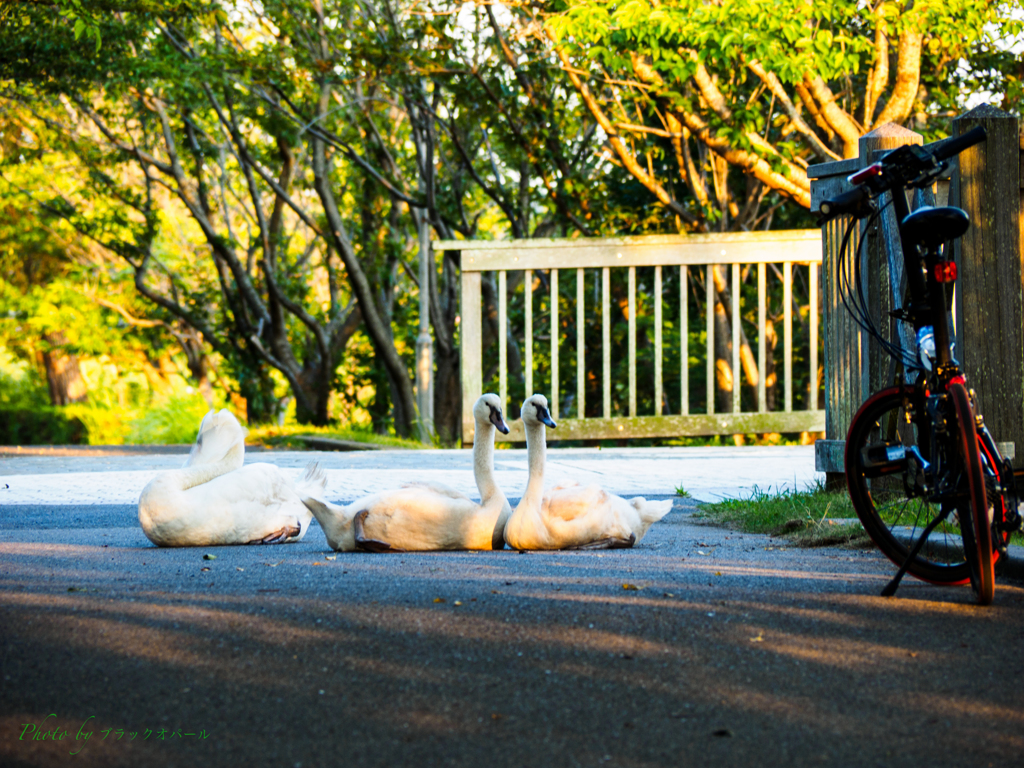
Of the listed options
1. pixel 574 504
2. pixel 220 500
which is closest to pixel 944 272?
pixel 574 504

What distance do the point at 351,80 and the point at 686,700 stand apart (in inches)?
438

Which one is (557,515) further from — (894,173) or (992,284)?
(992,284)

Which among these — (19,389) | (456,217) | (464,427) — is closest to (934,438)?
(464,427)

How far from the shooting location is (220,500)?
4.84 m

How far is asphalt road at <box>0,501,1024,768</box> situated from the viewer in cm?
216

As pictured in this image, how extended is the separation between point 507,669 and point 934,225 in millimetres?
1990

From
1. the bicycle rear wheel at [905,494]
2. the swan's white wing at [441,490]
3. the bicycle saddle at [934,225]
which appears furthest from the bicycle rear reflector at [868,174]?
the swan's white wing at [441,490]

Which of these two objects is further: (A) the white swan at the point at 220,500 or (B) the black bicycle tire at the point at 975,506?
(A) the white swan at the point at 220,500

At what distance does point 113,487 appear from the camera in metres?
7.76

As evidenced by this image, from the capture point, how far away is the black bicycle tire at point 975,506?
3.10 m

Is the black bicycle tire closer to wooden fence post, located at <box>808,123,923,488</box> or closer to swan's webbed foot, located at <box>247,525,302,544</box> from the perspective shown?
wooden fence post, located at <box>808,123,923,488</box>

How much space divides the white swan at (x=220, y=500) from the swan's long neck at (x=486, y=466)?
35.1 inches

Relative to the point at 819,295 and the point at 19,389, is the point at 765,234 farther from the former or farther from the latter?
the point at 19,389

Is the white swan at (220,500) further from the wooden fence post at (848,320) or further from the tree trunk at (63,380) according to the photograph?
the tree trunk at (63,380)
